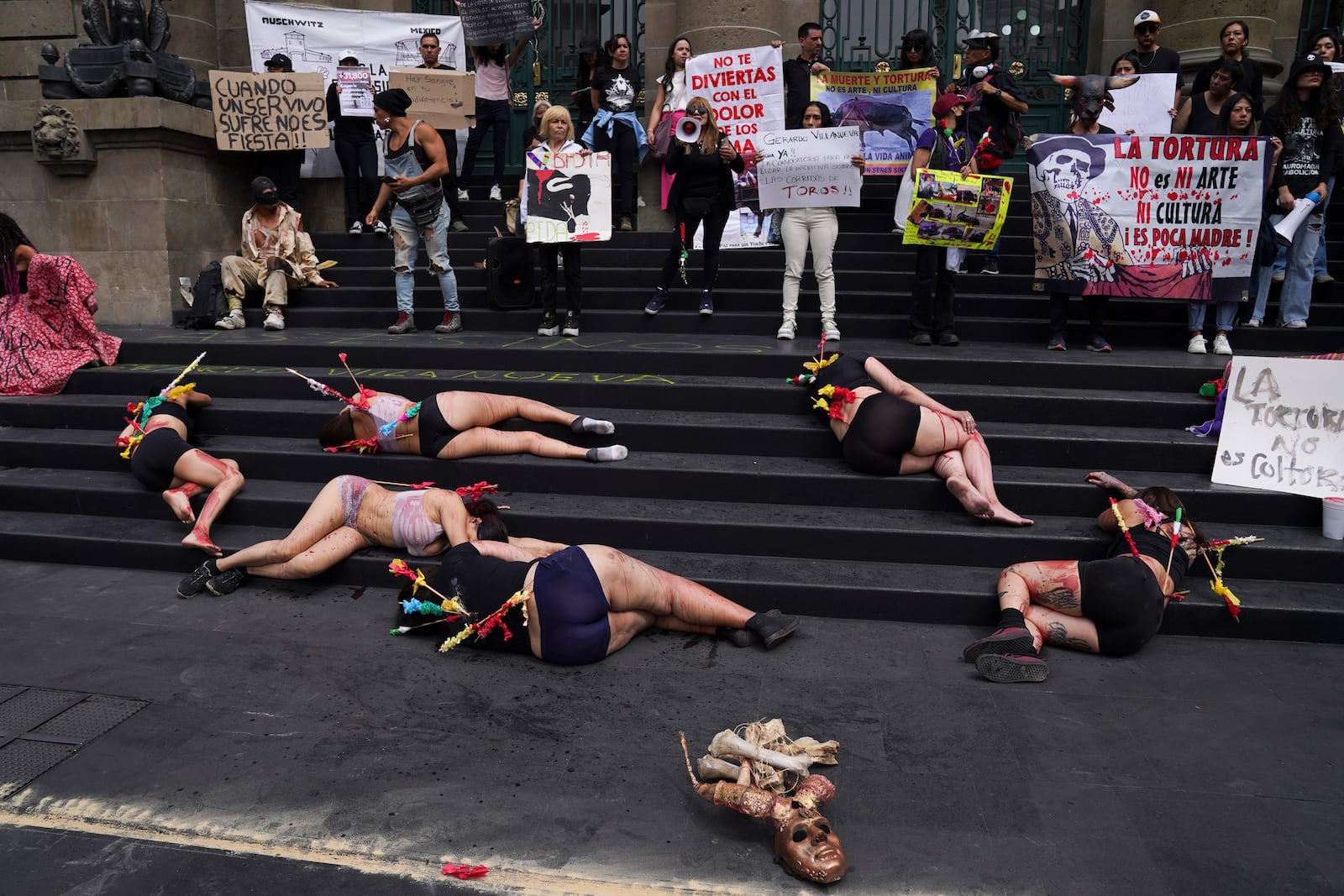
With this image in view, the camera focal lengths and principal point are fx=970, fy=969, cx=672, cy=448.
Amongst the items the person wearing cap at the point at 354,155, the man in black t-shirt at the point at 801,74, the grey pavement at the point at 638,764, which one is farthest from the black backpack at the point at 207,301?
the man in black t-shirt at the point at 801,74

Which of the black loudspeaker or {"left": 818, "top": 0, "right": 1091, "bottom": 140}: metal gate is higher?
{"left": 818, "top": 0, "right": 1091, "bottom": 140}: metal gate

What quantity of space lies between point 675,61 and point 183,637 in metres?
8.16

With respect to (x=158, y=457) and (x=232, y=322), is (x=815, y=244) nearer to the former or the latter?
(x=158, y=457)

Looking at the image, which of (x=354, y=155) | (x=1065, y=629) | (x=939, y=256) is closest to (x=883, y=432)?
(x=1065, y=629)

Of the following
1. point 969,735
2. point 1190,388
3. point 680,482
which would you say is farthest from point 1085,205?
point 969,735

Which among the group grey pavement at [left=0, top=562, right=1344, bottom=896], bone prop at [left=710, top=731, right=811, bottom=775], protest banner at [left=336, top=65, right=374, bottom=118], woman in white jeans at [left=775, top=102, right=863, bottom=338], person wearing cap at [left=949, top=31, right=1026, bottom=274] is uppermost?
protest banner at [left=336, top=65, right=374, bottom=118]

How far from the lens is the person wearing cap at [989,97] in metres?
8.59

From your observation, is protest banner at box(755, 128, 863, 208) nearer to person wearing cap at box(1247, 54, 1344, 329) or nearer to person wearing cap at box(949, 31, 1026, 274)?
person wearing cap at box(949, 31, 1026, 274)

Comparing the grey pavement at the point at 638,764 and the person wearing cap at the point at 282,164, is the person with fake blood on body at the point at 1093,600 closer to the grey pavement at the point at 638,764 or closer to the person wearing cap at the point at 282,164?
the grey pavement at the point at 638,764

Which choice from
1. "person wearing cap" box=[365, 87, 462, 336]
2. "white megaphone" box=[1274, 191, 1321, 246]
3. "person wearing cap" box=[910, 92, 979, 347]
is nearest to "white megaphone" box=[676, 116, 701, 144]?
"person wearing cap" box=[910, 92, 979, 347]

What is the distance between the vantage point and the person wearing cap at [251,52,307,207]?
11078 millimetres

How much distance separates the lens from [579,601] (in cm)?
475

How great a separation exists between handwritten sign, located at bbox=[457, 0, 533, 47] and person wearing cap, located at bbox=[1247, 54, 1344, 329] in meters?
7.61

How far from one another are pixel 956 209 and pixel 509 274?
424 cm
